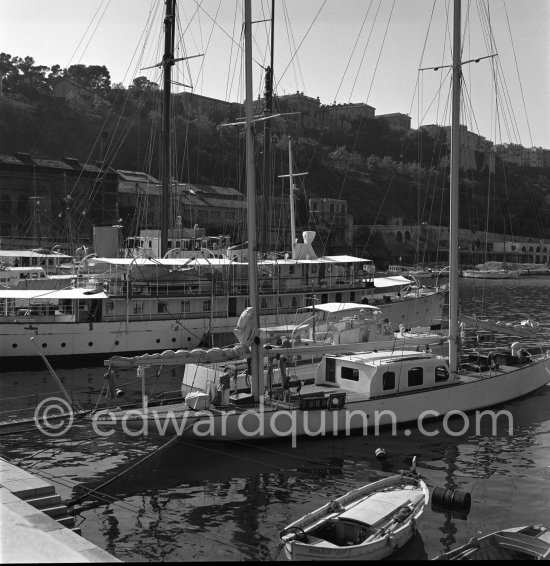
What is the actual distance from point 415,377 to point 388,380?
1.28 metres

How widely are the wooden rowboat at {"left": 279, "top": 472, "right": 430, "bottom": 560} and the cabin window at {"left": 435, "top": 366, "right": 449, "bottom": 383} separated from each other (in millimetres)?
9753

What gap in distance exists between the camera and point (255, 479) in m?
20.2

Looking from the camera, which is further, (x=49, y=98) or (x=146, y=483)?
(x=49, y=98)

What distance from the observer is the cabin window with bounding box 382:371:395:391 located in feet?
82.1

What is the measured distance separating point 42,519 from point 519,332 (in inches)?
1047

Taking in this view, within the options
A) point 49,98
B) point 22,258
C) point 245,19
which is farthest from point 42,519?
point 49,98

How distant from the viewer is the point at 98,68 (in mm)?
169875

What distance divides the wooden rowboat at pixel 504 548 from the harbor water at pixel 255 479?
67.6 inches

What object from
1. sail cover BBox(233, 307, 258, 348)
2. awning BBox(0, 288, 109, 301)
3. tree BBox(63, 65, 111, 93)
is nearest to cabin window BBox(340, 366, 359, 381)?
sail cover BBox(233, 307, 258, 348)

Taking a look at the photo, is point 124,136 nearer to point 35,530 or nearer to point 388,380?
point 388,380

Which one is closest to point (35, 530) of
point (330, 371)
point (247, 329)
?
point (247, 329)

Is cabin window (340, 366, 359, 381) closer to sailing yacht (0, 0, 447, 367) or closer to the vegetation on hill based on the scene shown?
sailing yacht (0, 0, 447, 367)

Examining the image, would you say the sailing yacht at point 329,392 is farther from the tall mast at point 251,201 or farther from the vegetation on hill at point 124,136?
the vegetation on hill at point 124,136

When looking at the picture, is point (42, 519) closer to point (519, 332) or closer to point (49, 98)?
point (519, 332)
